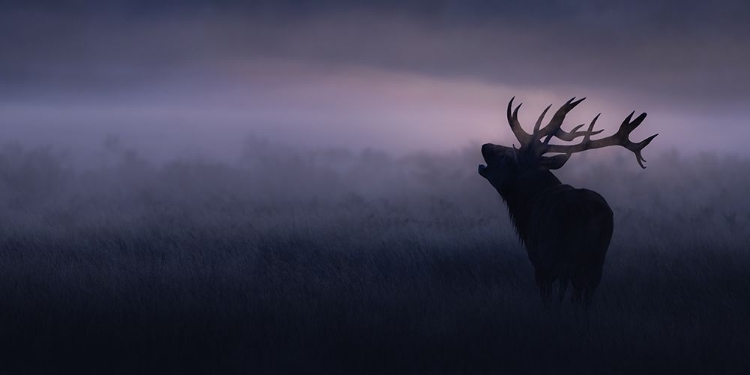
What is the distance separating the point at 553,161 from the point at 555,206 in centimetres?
111

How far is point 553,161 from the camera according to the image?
8.84 metres

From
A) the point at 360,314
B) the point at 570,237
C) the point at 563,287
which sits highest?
the point at 570,237

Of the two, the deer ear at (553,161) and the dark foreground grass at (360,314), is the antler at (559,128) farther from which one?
the dark foreground grass at (360,314)

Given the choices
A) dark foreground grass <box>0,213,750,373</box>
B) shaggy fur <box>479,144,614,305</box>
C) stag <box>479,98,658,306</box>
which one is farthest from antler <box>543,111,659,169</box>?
dark foreground grass <box>0,213,750,373</box>

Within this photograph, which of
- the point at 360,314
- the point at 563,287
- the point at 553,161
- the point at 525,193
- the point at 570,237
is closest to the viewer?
the point at 360,314

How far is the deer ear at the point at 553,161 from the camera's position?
8.80 metres

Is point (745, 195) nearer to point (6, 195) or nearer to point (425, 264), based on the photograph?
point (425, 264)

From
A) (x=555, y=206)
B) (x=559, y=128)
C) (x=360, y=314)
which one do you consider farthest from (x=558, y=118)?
(x=360, y=314)

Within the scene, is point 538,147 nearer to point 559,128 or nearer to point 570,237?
point 559,128

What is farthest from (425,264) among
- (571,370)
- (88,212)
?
(88,212)

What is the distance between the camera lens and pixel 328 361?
19.5ft

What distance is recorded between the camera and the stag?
7.61 meters

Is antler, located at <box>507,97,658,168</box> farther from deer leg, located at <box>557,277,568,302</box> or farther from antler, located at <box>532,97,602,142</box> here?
deer leg, located at <box>557,277,568,302</box>

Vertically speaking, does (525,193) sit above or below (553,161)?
below
